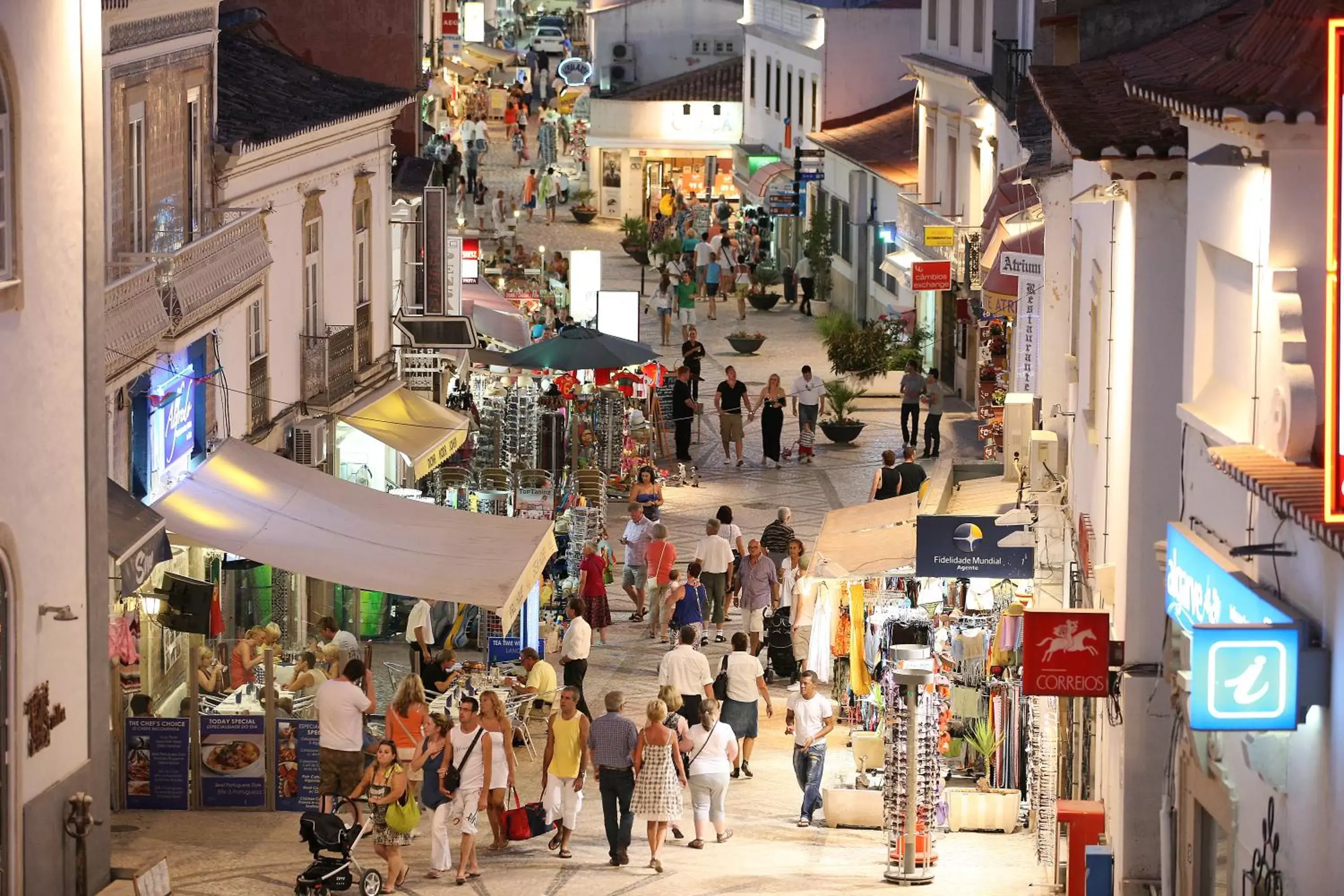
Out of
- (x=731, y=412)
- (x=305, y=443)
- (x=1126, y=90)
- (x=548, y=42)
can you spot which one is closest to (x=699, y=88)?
(x=731, y=412)

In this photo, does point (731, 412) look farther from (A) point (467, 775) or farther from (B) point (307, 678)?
(A) point (467, 775)

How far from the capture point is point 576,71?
8025cm

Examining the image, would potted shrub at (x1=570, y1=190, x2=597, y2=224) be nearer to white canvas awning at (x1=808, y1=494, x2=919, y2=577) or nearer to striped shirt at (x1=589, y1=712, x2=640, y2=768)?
white canvas awning at (x1=808, y1=494, x2=919, y2=577)

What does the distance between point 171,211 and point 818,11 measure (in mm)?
34576

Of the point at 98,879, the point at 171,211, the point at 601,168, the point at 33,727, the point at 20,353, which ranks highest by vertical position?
the point at 601,168

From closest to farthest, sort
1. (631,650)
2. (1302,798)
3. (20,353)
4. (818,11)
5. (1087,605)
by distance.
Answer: (1302,798), (20,353), (1087,605), (631,650), (818,11)

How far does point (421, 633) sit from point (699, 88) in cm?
4841

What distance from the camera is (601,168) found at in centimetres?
6881

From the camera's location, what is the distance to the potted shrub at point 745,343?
4584 cm

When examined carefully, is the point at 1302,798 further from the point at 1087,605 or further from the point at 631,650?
the point at 631,650

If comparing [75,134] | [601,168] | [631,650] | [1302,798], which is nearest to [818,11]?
[601,168]

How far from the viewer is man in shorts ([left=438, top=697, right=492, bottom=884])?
57.5ft

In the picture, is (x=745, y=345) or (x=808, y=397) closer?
Answer: (x=808, y=397)

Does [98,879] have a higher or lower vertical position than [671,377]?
lower
